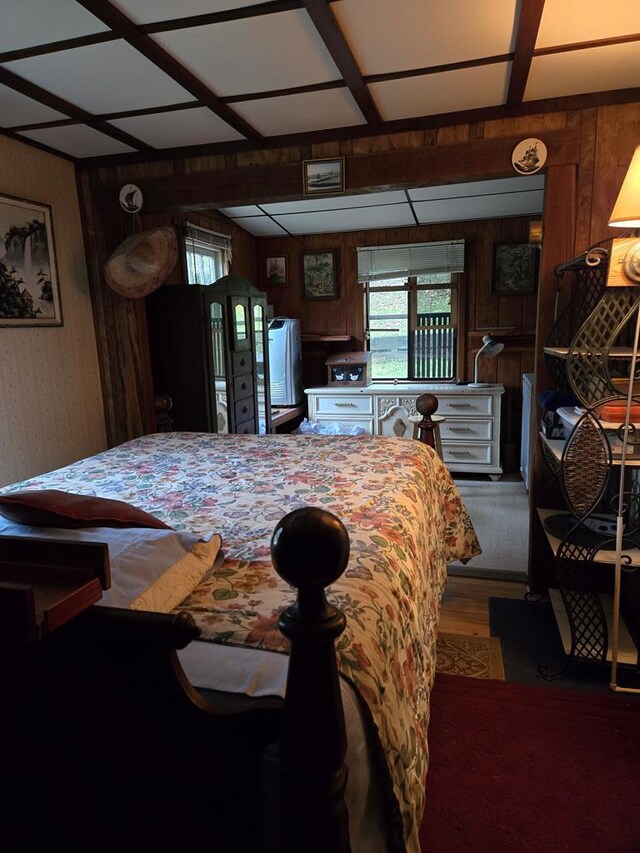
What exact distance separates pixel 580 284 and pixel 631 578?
1249 mm

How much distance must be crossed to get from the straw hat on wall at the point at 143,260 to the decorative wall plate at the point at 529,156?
167cm

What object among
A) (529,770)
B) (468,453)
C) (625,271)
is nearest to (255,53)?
(625,271)

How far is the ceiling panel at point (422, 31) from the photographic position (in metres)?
1.66

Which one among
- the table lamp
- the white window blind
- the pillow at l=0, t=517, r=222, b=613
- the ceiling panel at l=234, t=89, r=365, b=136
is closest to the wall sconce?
the white window blind

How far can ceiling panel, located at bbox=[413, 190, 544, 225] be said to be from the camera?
4.02 metres

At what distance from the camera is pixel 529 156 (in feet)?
7.93

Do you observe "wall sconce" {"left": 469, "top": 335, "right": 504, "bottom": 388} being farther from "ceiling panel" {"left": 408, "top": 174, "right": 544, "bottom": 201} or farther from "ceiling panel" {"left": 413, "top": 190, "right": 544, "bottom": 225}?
"ceiling panel" {"left": 408, "top": 174, "right": 544, "bottom": 201}

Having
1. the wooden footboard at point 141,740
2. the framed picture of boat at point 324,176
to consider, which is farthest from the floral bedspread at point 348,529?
the framed picture of boat at point 324,176

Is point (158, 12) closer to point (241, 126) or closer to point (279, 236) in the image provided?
point (241, 126)

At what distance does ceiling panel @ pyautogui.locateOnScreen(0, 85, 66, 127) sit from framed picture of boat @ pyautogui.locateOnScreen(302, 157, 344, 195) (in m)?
1.13

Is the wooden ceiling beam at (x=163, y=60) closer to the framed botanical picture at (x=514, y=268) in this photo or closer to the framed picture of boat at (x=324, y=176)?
the framed picture of boat at (x=324, y=176)

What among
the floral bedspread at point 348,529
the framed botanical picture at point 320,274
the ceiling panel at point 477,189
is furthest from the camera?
the framed botanical picture at point 320,274

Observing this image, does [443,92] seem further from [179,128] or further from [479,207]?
[479,207]

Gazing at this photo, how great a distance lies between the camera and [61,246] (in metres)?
2.94
